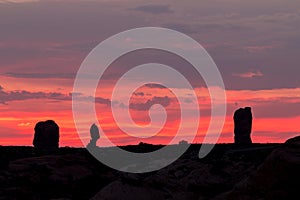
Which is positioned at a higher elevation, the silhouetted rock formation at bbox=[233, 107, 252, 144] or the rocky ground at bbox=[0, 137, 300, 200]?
the silhouetted rock formation at bbox=[233, 107, 252, 144]

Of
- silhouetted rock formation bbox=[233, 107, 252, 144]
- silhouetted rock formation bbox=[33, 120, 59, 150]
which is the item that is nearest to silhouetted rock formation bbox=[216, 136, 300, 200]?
silhouetted rock formation bbox=[233, 107, 252, 144]

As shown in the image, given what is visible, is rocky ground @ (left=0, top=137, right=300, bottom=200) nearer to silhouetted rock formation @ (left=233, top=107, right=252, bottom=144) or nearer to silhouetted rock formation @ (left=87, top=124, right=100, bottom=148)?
silhouetted rock formation @ (left=87, top=124, right=100, bottom=148)

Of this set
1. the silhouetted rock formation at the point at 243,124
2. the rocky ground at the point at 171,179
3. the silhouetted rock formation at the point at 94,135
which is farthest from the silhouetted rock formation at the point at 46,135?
the rocky ground at the point at 171,179

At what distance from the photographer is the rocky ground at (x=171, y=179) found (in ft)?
78.8

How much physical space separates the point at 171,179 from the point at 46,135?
78661 millimetres

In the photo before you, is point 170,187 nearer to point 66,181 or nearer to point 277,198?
point 277,198

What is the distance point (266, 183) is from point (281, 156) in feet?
3.72

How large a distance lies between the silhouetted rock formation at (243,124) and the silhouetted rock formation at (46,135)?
1183 inches

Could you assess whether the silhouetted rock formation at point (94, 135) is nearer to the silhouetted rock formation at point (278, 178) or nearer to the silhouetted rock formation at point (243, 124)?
the silhouetted rock formation at point (243, 124)

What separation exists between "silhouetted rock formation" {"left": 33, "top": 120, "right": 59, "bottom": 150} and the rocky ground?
186ft

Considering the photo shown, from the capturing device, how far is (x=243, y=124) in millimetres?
107938

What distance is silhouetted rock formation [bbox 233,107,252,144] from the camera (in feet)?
354

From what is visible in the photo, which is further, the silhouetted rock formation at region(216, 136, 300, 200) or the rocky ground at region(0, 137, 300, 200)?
the rocky ground at region(0, 137, 300, 200)

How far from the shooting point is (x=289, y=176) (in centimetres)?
2378
